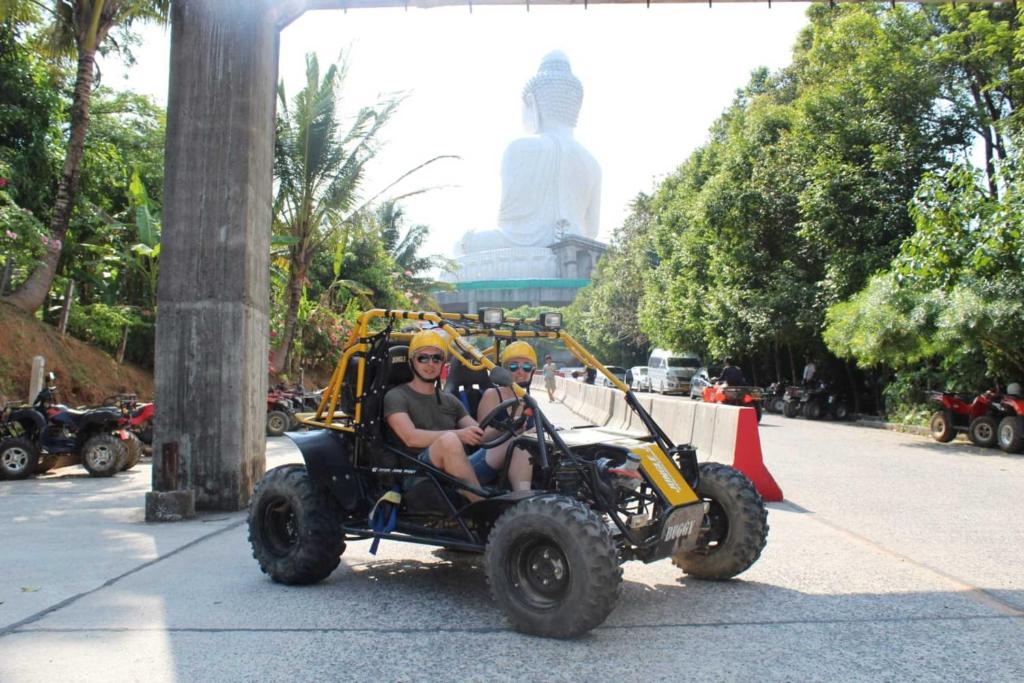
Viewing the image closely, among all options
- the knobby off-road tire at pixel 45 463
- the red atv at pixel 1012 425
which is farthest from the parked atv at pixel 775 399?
the knobby off-road tire at pixel 45 463

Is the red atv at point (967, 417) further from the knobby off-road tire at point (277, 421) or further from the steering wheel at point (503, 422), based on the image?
the steering wheel at point (503, 422)

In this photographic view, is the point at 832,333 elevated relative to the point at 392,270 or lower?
lower

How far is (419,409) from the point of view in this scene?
6.06 m

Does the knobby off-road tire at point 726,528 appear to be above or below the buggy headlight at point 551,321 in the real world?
below

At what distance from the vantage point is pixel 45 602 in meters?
5.70

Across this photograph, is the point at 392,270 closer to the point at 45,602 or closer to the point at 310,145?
the point at 310,145

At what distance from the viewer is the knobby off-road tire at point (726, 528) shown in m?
5.95

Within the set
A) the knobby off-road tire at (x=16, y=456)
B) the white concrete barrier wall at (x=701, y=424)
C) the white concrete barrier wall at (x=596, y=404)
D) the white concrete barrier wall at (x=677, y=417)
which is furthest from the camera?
the white concrete barrier wall at (x=596, y=404)

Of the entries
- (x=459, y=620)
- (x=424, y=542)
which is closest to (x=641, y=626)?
(x=459, y=620)

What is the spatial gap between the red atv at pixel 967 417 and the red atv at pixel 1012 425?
0.26 meters

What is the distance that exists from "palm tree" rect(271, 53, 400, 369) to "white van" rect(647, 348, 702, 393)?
2667cm

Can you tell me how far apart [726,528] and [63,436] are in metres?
9.83

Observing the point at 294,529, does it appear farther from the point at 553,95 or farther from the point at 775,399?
the point at 553,95

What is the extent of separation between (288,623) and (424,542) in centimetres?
95
